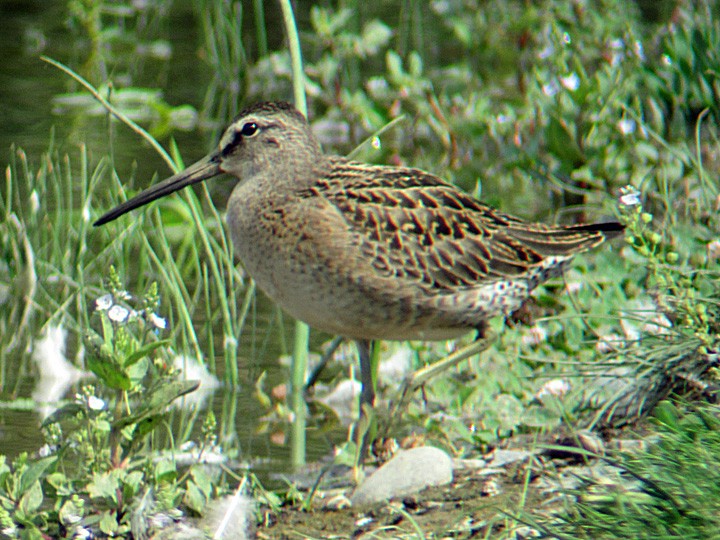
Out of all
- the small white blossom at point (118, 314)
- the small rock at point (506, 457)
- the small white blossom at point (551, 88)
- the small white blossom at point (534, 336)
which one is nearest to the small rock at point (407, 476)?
the small rock at point (506, 457)

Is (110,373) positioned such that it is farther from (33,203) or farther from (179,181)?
(33,203)

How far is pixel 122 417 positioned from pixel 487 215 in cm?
176

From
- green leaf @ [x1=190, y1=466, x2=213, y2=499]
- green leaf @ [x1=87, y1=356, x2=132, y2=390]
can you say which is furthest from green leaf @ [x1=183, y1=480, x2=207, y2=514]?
green leaf @ [x1=87, y1=356, x2=132, y2=390]

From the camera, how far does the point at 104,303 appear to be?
3.76m

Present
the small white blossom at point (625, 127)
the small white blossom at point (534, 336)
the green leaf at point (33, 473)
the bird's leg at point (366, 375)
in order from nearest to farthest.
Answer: the green leaf at point (33, 473)
the bird's leg at point (366, 375)
the small white blossom at point (534, 336)
the small white blossom at point (625, 127)

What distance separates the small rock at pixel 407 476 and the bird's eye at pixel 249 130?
145cm

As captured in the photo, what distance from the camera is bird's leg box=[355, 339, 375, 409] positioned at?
15.6 feet

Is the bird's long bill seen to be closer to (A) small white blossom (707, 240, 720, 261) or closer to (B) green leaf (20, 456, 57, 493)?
(B) green leaf (20, 456, 57, 493)

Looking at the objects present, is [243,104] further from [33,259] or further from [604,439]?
[604,439]

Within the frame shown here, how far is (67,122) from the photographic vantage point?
27.2ft

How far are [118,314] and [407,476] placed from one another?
1131 millimetres

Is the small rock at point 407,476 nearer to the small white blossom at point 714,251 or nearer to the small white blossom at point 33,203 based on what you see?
the small white blossom at point 714,251

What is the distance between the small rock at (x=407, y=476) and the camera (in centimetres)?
416

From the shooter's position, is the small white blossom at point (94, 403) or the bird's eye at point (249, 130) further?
the bird's eye at point (249, 130)
